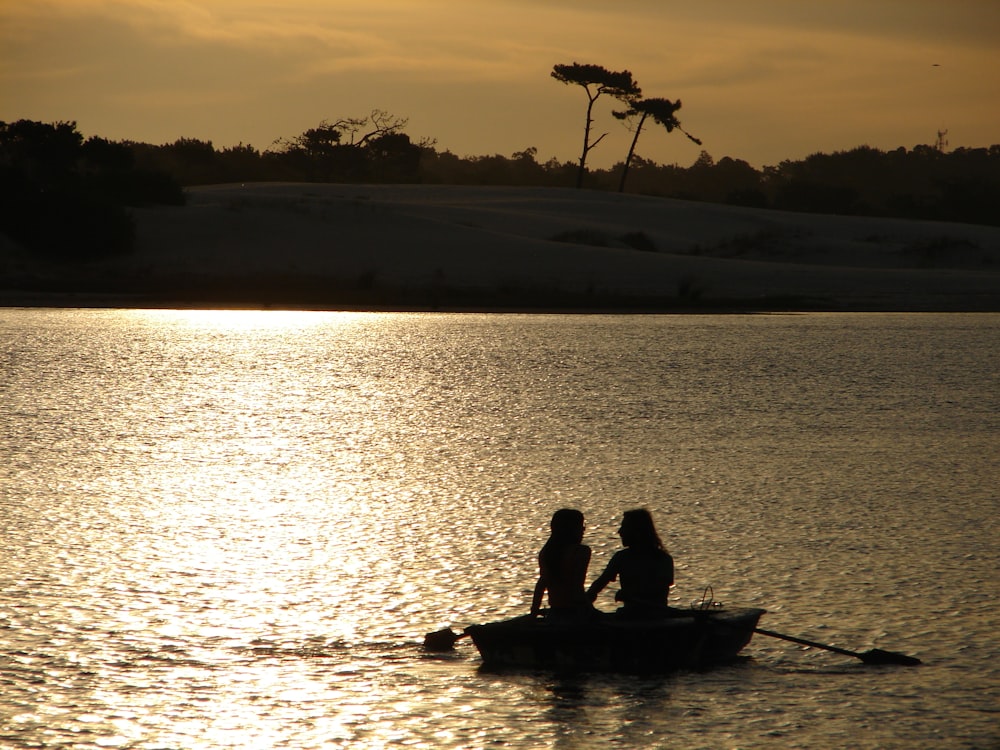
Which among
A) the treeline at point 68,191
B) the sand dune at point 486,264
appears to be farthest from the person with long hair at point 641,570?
the treeline at point 68,191

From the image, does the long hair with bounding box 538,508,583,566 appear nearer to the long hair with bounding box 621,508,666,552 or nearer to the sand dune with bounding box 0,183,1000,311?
the long hair with bounding box 621,508,666,552

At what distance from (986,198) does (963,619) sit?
93174 millimetres

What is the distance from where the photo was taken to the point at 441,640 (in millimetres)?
8250

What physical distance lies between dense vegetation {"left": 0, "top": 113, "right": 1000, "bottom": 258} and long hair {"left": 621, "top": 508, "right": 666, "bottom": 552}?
45.9 meters

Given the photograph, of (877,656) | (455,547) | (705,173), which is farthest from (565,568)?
(705,173)

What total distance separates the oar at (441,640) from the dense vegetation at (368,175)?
45.4 m

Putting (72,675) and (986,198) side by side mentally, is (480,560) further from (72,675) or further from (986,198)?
(986,198)

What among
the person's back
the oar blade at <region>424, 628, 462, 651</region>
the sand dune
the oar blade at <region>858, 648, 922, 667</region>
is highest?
the sand dune

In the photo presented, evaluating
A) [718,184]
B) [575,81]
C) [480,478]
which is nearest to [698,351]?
[480,478]

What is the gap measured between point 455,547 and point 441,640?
2.66 meters

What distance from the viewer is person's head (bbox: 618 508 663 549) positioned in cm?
797

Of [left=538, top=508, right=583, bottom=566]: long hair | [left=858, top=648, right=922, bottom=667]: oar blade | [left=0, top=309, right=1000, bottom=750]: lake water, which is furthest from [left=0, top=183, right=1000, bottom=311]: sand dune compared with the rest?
[left=858, top=648, right=922, bottom=667]: oar blade

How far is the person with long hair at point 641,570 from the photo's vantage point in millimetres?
7992

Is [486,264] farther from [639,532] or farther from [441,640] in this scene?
[639,532]
